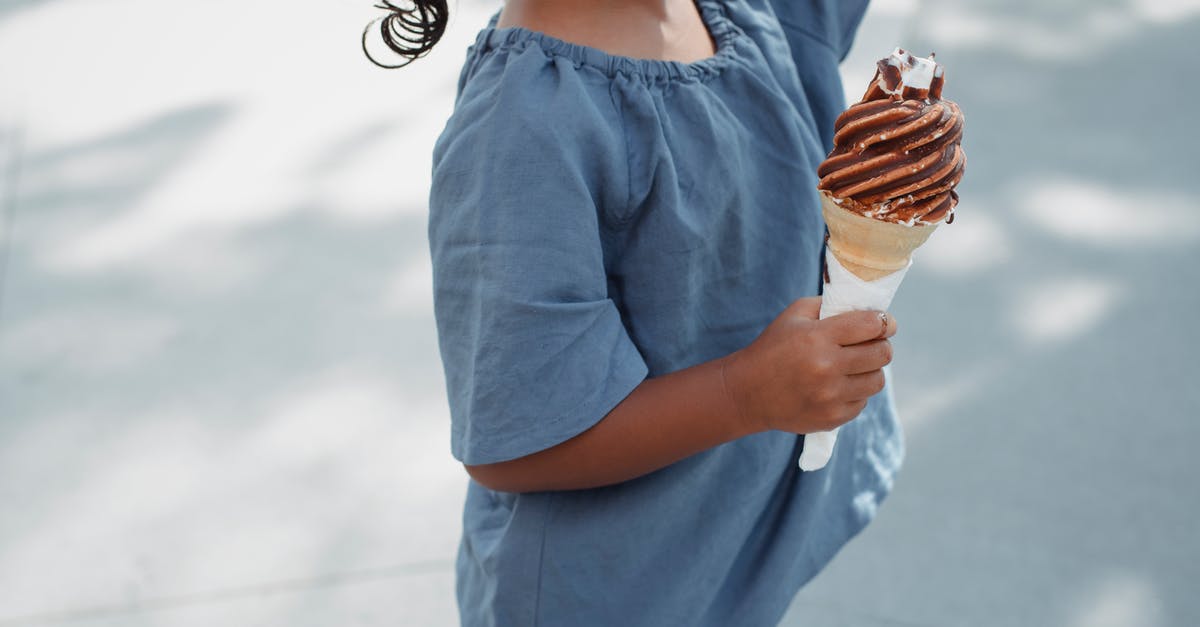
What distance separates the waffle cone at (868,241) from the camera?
2.88 ft

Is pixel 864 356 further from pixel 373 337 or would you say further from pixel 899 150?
pixel 373 337

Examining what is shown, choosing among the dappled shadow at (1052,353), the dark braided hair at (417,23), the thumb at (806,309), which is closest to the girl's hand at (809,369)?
the thumb at (806,309)

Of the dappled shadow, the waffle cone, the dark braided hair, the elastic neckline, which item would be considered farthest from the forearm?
the dappled shadow

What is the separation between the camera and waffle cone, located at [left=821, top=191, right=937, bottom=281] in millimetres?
877

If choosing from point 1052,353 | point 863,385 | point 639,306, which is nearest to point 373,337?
point 1052,353

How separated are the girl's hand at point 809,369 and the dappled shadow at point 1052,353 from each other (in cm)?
115

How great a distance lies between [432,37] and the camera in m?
1.13

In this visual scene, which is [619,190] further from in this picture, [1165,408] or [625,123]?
[1165,408]

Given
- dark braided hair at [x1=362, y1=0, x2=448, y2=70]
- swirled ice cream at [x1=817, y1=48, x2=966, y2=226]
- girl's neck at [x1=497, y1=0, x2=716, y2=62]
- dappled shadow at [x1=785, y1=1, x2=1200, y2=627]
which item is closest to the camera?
swirled ice cream at [x1=817, y1=48, x2=966, y2=226]

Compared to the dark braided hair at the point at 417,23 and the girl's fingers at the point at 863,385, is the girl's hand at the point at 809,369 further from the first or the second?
the dark braided hair at the point at 417,23

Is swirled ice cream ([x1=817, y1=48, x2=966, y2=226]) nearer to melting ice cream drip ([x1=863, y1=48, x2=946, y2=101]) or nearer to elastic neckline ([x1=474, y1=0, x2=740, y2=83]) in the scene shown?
melting ice cream drip ([x1=863, y1=48, x2=946, y2=101])

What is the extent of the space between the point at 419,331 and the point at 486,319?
5.45 feet

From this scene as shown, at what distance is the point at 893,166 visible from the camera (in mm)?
843

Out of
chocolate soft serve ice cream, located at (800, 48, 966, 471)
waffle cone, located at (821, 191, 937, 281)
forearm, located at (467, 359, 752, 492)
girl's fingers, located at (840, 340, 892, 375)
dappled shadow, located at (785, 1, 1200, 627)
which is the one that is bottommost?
dappled shadow, located at (785, 1, 1200, 627)
